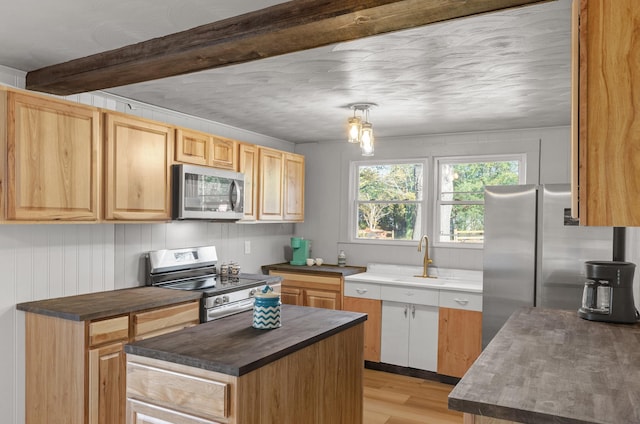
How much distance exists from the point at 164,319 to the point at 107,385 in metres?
0.53

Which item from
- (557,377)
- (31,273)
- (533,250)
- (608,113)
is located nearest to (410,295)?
(533,250)

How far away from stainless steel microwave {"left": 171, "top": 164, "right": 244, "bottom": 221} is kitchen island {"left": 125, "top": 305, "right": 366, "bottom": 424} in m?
1.39

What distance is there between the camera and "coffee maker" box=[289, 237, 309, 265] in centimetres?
522

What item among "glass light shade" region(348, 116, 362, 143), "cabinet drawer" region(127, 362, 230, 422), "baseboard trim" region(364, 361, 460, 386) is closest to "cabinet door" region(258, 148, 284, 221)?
"glass light shade" region(348, 116, 362, 143)

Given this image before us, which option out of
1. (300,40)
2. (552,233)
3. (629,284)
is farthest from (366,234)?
(300,40)

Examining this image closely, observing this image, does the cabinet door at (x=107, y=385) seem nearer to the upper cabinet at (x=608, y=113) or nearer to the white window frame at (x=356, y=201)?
the upper cabinet at (x=608, y=113)

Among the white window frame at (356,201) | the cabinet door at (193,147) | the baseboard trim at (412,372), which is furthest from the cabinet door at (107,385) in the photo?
the white window frame at (356,201)

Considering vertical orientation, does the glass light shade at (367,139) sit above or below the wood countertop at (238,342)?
above

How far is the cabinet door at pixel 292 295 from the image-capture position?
4.77 metres

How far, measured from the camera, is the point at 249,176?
4.37m

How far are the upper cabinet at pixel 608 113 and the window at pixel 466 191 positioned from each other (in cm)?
350

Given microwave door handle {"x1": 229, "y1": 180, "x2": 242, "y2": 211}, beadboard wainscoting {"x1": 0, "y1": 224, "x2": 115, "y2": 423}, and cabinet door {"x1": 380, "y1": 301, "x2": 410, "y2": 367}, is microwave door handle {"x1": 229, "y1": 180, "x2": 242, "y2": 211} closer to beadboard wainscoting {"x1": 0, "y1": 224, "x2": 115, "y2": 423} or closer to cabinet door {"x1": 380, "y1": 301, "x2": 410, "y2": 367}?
beadboard wainscoting {"x1": 0, "y1": 224, "x2": 115, "y2": 423}

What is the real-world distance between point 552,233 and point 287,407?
2543mm

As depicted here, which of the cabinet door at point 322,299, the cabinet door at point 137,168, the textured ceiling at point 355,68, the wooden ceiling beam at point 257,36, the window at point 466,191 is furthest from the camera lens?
the cabinet door at point 322,299
